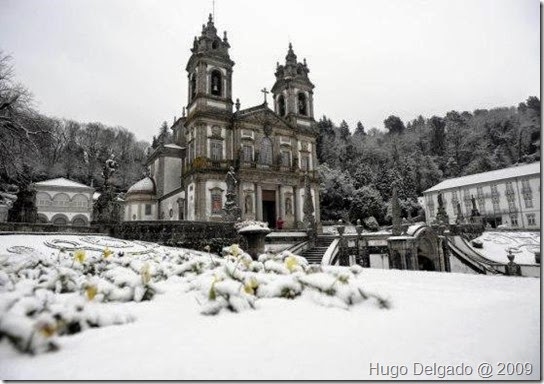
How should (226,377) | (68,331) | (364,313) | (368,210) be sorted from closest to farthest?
(226,377)
(68,331)
(364,313)
(368,210)

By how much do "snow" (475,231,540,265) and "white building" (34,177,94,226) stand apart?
4315 centimetres

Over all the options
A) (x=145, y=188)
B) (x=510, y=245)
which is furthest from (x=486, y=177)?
(x=145, y=188)

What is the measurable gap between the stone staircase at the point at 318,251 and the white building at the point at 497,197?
31.7 m

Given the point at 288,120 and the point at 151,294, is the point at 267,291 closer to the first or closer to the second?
the point at 151,294

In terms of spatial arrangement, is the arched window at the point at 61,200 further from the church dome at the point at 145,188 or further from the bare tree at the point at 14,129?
the bare tree at the point at 14,129

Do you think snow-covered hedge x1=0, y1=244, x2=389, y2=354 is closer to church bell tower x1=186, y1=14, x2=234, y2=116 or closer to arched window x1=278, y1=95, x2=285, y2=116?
church bell tower x1=186, y1=14, x2=234, y2=116

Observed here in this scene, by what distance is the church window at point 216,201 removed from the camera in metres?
25.6

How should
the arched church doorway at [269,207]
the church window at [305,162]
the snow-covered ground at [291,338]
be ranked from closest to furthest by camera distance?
the snow-covered ground at [291,338]
the arched church doorway at [269,207]
the church window at [305,162]

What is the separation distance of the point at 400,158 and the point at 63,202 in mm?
57194

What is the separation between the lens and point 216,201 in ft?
84.5

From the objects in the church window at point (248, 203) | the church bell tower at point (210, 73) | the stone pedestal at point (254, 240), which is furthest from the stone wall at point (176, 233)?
the church bell tower at point (210, 73)

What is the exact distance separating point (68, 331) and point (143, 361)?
75 centimetres

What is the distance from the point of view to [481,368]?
1.50 m

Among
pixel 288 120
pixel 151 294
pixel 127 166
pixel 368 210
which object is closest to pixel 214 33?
pixel 288 120
